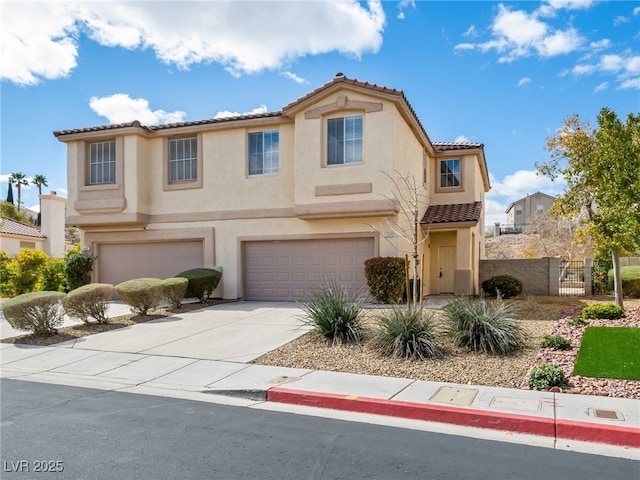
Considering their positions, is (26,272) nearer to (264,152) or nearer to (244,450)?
(264,152)

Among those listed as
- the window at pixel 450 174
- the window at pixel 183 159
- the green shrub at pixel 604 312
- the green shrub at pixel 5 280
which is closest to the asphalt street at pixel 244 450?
the green shrub at pixel 604 312

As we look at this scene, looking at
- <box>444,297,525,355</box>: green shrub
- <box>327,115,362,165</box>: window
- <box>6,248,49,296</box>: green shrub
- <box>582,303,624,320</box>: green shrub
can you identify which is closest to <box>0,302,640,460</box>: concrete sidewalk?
<box>444,297,525,355</box>: green shrub

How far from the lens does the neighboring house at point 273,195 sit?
1617cm

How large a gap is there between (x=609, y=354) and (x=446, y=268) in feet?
39.5

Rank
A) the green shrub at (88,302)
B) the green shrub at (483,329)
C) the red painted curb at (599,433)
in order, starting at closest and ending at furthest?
the red painted curb at (599,433) → the green shrub at (483,329) → the green shrub at (88,302)

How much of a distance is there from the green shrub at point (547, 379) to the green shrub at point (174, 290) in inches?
420

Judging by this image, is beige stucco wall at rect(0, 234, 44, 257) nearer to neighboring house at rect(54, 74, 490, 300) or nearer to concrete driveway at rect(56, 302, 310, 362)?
neighboring house at rect(54, 74, 490, 300)

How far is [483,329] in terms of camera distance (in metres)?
9.23

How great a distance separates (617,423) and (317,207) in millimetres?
11623

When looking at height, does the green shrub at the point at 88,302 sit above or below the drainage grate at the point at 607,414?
above

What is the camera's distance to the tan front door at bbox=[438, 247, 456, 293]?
67.8ft

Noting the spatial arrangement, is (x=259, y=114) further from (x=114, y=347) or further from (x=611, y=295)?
(x=611, y=295)

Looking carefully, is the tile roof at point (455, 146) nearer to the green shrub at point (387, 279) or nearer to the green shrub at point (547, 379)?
the green shrub at point (387, 279)

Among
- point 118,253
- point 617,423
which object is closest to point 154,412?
point 617,423
